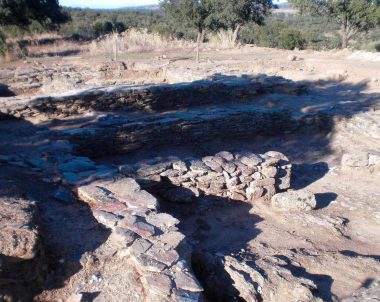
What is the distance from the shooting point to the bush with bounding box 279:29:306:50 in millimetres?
22922

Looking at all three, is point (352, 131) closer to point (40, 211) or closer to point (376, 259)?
point (376, 259)

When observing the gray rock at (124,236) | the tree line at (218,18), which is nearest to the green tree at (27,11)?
the tree line at (218,18)

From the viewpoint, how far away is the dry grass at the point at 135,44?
15703mm

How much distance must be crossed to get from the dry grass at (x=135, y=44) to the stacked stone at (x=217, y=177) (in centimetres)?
1157

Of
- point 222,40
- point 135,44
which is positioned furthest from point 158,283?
point 222,40

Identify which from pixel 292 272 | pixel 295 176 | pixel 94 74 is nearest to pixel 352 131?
pixel 295 176

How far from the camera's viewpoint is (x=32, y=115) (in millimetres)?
7238

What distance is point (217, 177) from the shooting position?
4977 mm

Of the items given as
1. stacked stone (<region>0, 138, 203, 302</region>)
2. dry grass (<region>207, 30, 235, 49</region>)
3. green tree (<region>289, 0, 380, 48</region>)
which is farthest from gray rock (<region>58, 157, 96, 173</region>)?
green tree (<region>289, 0, 380, 48</region>)

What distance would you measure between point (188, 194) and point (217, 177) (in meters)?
0.43

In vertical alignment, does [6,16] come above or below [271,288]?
above

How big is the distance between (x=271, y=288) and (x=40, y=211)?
7.09 feet

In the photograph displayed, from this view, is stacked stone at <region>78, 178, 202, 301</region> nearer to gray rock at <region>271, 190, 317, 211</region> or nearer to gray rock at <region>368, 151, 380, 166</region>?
gray rock at <region>271, 190, 317, 211</region>

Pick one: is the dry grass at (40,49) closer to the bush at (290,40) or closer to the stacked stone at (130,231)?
the stacked stone at (130,231)
